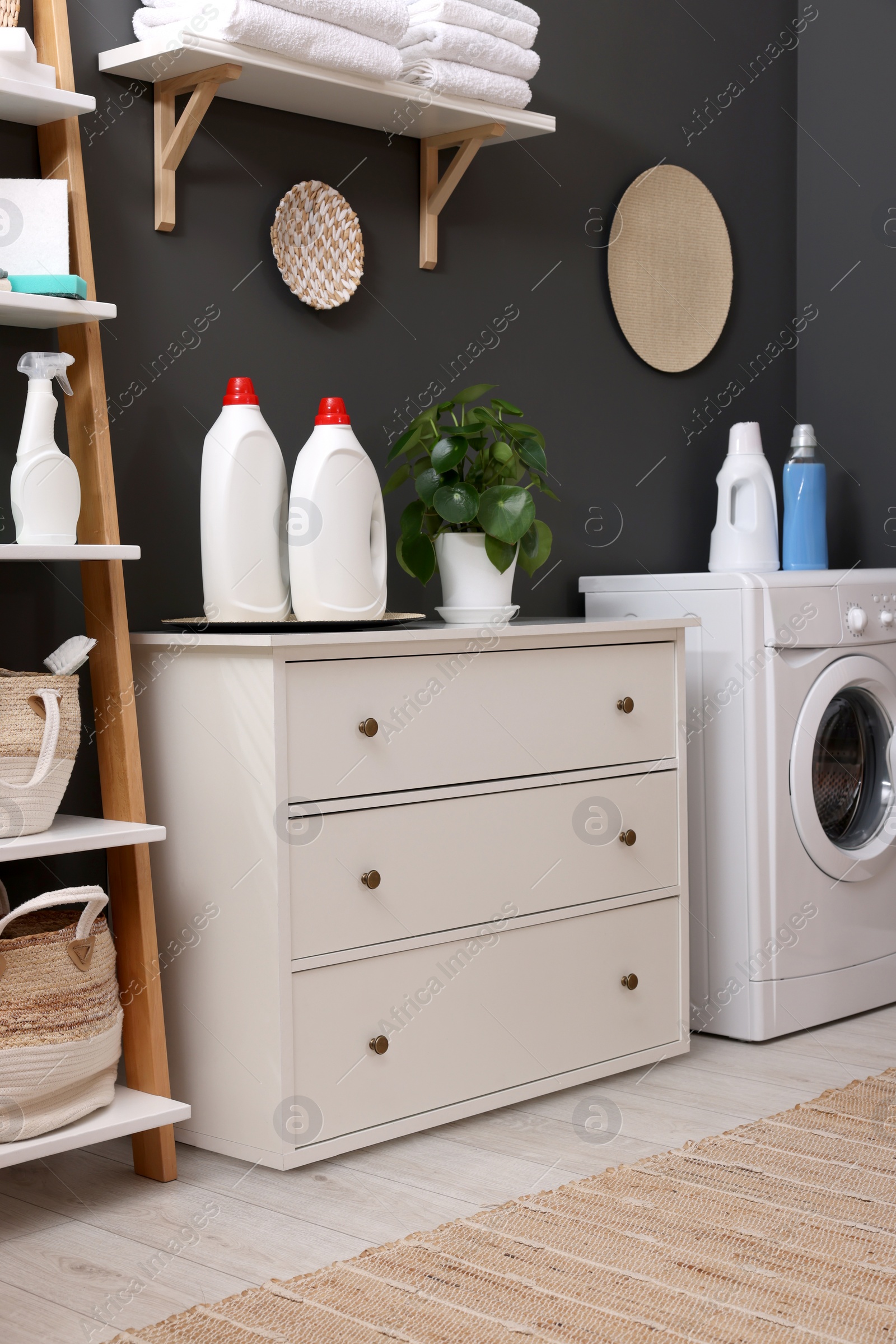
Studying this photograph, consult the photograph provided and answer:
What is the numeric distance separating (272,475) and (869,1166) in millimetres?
1331

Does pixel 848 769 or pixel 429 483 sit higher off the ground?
pixel 429 483

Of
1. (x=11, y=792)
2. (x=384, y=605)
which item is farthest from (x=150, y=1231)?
(x=384, y=605)

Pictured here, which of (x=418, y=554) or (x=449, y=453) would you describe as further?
(x=418, y=554)

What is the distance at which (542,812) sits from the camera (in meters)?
2.30

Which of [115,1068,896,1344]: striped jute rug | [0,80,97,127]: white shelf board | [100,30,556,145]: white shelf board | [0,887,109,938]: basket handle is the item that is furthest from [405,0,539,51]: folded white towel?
[115,1068,896,1344]: striped jute rug

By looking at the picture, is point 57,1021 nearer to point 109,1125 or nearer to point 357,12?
point 109,1125

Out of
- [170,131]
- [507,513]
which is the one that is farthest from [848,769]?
[170,131]

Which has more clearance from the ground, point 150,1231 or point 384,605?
point 384,605

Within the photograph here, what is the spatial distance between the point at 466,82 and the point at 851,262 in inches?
55.9

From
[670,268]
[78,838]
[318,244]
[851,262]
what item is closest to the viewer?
[78,838]

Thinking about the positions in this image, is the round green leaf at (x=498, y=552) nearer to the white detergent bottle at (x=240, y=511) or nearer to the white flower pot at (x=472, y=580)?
the white flower pot at (x=472, y=580)

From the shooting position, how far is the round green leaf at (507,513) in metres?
2.31

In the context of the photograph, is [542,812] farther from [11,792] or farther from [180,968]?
[11,792]

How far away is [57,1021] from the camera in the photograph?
1852 millimetres
